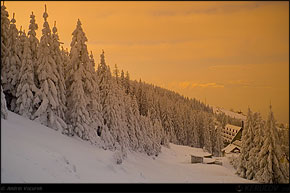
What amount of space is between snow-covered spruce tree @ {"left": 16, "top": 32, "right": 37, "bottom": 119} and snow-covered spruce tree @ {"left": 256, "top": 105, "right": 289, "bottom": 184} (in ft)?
73.8

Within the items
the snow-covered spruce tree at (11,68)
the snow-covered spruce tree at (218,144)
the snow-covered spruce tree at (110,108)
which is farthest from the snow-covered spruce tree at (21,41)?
the snow-covered spruce tree at (218,144)

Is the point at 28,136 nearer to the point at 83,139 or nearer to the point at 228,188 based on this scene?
the point at 83,139

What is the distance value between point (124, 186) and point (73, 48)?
22.9 metres

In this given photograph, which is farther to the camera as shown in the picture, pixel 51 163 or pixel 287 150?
pixel 287 150

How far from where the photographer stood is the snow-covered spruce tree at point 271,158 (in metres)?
19.2

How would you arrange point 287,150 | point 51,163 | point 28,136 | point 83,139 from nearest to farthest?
1. point 51,163
2. point 28,136
3. point 287,150
4. point 83,139

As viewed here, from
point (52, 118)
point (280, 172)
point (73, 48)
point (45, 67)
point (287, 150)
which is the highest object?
point (73, 48)

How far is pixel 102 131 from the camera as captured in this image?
3284 centimetres

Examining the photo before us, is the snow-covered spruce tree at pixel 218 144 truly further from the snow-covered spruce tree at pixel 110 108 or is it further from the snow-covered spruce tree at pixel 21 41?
the snow-covered spruce tree at pixel 21 41

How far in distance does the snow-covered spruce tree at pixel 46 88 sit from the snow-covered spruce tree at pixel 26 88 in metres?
0.59

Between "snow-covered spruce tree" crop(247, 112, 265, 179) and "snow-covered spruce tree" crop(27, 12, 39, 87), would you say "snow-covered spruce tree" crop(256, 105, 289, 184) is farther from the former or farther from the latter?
"snow-covered spruce tree" crop(27, 12, 39, 87)

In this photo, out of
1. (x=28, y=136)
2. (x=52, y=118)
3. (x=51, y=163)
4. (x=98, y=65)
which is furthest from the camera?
(x=98, y=65)

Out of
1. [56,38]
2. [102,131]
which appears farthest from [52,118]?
[56,38]

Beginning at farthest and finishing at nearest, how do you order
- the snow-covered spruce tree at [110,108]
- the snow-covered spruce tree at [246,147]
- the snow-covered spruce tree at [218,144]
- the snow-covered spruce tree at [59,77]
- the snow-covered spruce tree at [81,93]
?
the snow-covered spruce tree at [218,144] < the snow-covered spruce tree at [110,108] < the snow-covered spruce tree at [81,93] < the snow-covered spruce tree at [59,77] < the snow-covered spruce tree at [246,147]
